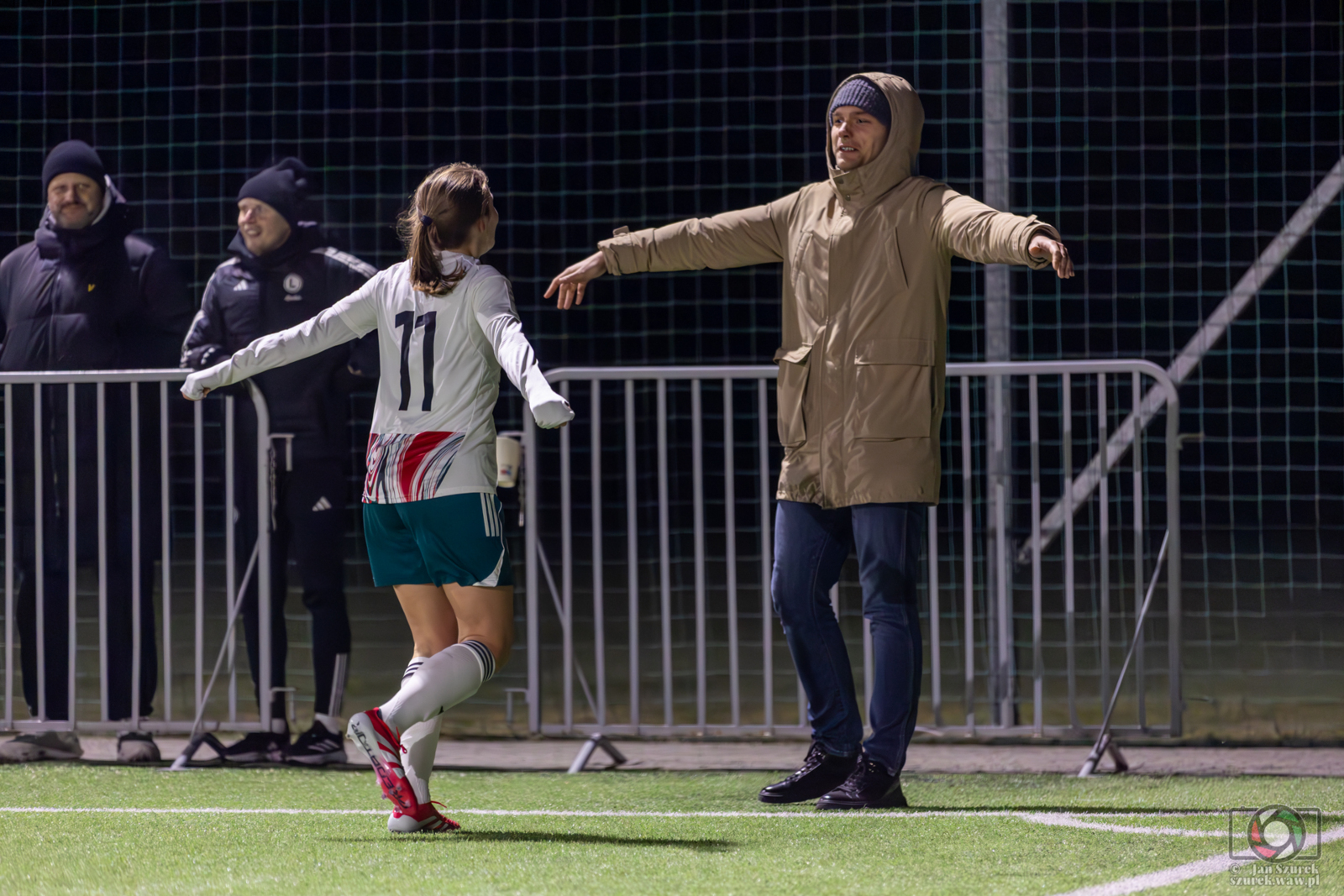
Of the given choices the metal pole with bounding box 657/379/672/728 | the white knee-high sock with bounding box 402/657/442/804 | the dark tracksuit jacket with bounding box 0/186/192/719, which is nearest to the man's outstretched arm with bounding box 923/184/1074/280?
the metal pole with bounding box 657/379/672/728

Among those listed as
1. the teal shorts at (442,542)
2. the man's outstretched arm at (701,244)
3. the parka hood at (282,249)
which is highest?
the parka hood at (282,249)

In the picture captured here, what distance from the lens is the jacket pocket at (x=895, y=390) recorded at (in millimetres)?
4309

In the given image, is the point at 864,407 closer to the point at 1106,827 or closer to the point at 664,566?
the point at 1106,827

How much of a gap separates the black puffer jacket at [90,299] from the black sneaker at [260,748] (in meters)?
1.39

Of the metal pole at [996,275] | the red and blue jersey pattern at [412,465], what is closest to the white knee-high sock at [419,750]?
the red and blue jersey pattern at [412,465]

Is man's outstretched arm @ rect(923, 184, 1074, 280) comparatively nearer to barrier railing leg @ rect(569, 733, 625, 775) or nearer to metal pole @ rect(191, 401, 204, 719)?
barrier railing leg @ rect(569, 733, 625, 775)

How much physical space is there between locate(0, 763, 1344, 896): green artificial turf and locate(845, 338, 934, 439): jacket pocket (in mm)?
1003

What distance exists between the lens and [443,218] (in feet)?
13.0

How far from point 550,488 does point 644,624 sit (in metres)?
0.93

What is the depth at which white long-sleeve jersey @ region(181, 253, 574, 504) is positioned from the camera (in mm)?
3832

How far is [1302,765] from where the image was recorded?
5191mm

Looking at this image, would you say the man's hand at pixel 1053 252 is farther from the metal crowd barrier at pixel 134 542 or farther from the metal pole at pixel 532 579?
the metal crowd barrier at pixel 134 542

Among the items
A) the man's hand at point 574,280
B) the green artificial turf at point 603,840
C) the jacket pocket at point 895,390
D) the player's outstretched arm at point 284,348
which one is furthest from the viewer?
the man's hand at point 574,280

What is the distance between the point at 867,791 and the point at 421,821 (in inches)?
46.5
